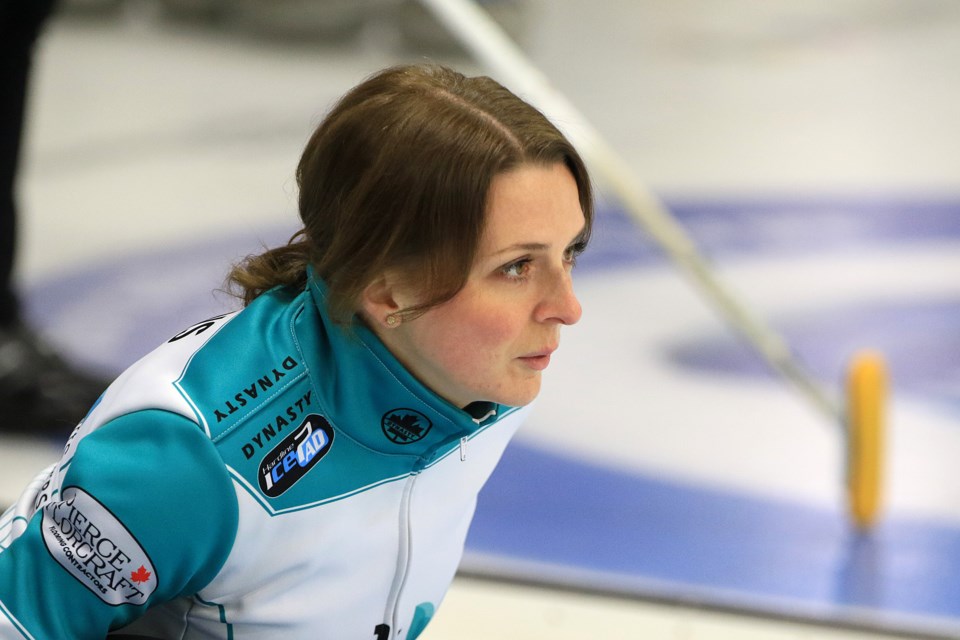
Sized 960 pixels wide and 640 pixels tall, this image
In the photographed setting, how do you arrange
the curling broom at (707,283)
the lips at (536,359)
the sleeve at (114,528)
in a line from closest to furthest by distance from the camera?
the sleeve at (114,528), the lips at (536,359), the curling broom at (707,283)

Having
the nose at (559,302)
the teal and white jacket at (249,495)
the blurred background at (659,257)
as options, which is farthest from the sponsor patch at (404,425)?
the blurred background at (659,257)

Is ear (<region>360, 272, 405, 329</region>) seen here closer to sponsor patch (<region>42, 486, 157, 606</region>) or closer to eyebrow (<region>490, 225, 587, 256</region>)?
eyebrow (<region>490, 225, 587, 256</region>)

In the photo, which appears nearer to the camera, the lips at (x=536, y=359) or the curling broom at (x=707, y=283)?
the lips at (x=536, y=359)

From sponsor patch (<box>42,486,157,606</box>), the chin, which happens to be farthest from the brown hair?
sponsor patch (<box>42,486,157,606</box>)

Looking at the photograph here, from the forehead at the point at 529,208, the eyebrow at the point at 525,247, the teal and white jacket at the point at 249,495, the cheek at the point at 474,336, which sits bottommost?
the teal and white jacket at the point at 249,495

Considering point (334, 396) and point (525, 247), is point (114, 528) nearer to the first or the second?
point (334, 396)

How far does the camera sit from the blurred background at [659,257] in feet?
7.36

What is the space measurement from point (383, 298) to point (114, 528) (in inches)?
10.0

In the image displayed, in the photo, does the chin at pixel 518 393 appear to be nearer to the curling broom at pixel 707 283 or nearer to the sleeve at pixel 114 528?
the sleeve at pixel 114 528

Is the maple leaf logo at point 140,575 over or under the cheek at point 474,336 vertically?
under

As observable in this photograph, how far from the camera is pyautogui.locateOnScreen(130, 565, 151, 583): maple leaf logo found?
885 millimetres

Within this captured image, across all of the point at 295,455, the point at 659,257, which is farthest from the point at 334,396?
the point at 659,257

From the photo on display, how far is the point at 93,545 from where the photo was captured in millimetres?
863

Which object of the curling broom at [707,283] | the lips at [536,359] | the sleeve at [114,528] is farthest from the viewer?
the curling broom at [707,283]
